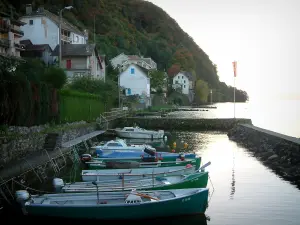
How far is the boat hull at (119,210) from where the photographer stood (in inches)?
508

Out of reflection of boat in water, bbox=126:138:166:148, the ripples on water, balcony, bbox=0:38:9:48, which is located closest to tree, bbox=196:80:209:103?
balcony, bbox=0:38:9:48

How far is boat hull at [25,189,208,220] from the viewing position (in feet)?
42.3

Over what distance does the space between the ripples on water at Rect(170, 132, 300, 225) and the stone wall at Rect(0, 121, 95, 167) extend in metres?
10.5

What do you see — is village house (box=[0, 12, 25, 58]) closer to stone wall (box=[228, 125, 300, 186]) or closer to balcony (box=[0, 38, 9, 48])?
balcony (box=[0, 38, 9, 48])

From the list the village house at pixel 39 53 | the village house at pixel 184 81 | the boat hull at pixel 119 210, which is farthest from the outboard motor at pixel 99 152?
the village house at pixel 184 81

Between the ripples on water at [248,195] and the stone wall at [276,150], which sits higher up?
the stone wall at [276,150]

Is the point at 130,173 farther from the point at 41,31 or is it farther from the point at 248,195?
the point at 41,31

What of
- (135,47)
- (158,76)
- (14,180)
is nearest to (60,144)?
(14,180)

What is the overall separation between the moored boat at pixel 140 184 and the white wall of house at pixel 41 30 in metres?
51.7

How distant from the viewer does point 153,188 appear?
600 inches

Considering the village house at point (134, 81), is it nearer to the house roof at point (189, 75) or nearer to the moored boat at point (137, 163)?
the house roof at point (189, 75)

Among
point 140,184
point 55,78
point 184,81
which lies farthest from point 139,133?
point 184,81

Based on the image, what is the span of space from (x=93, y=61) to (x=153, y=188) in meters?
45.0

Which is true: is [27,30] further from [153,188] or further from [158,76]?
[153,188]
